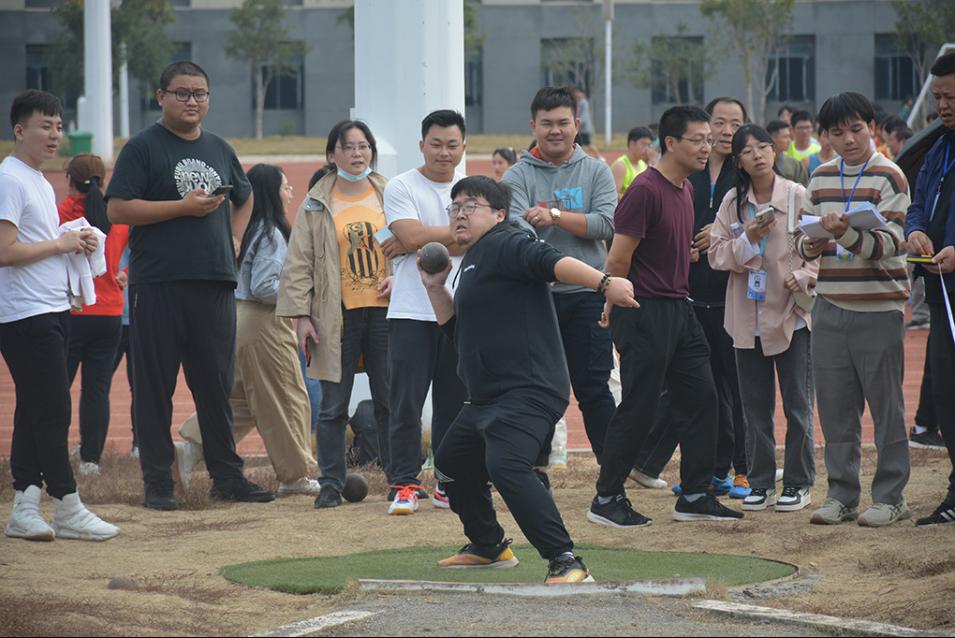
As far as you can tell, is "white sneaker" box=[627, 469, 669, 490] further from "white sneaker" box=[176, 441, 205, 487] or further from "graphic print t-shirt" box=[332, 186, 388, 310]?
"white sneaker" box=[176, 441, 205, 487]

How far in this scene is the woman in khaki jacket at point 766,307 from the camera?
323 inches

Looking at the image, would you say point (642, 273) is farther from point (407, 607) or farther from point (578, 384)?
point (407, 607)

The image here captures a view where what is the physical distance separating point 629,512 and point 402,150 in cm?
389

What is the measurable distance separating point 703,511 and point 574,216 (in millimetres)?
1820

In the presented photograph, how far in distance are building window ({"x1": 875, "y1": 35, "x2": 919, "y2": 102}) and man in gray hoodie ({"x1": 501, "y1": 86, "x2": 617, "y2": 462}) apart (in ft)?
173

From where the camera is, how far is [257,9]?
56750 mm

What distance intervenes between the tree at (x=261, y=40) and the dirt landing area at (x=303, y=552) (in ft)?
161

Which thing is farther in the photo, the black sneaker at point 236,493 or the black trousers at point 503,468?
the black sneaker at point 236,493

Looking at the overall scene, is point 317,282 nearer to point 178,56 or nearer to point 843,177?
point 843,177

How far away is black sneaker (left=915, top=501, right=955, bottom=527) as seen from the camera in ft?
24.6

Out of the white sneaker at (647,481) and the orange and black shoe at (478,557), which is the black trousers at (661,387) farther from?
the orange and black shoe at (478,557)

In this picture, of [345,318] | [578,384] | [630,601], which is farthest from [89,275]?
[630,601]

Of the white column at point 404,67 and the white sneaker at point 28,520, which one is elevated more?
the white column at point 404,67

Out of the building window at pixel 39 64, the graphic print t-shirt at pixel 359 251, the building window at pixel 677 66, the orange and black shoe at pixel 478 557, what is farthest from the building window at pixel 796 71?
the orange and black shoe at pixel 478 557
